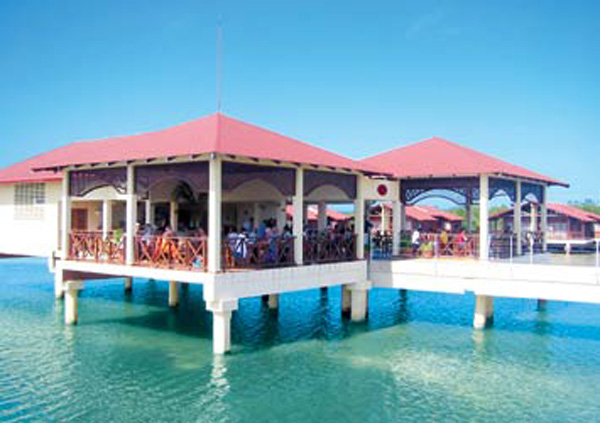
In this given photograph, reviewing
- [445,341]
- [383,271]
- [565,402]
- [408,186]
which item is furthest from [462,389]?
[408,186]

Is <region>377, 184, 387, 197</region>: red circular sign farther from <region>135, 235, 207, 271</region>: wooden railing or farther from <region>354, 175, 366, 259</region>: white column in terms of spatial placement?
<region>135, 235, 207, 271</region>: wooden railing

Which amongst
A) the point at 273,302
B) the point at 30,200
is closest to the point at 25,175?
the point at 30,200

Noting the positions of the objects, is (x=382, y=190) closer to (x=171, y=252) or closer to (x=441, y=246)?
(x=441, y=246)

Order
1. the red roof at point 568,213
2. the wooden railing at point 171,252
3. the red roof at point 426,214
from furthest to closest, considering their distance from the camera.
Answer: the red roof at point 426,214 < the red roof at point 568,213 < the wooden railing at point 171,252

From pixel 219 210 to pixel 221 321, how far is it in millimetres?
3123

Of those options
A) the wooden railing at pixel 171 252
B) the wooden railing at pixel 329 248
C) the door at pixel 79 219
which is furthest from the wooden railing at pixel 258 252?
the door at pixel 79 219

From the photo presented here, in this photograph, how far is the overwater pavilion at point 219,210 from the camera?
1661 cm

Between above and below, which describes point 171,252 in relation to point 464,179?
below

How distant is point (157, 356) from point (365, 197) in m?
9.86

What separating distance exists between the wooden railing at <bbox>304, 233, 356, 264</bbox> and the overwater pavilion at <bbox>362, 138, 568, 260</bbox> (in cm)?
366

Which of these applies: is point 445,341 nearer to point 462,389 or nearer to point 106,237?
point 462,389

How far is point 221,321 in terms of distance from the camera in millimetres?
16609

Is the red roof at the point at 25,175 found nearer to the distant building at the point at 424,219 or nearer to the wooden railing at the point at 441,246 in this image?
the wooden railing at the point at 441,246

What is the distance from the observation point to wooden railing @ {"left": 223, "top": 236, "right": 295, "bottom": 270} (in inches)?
679
